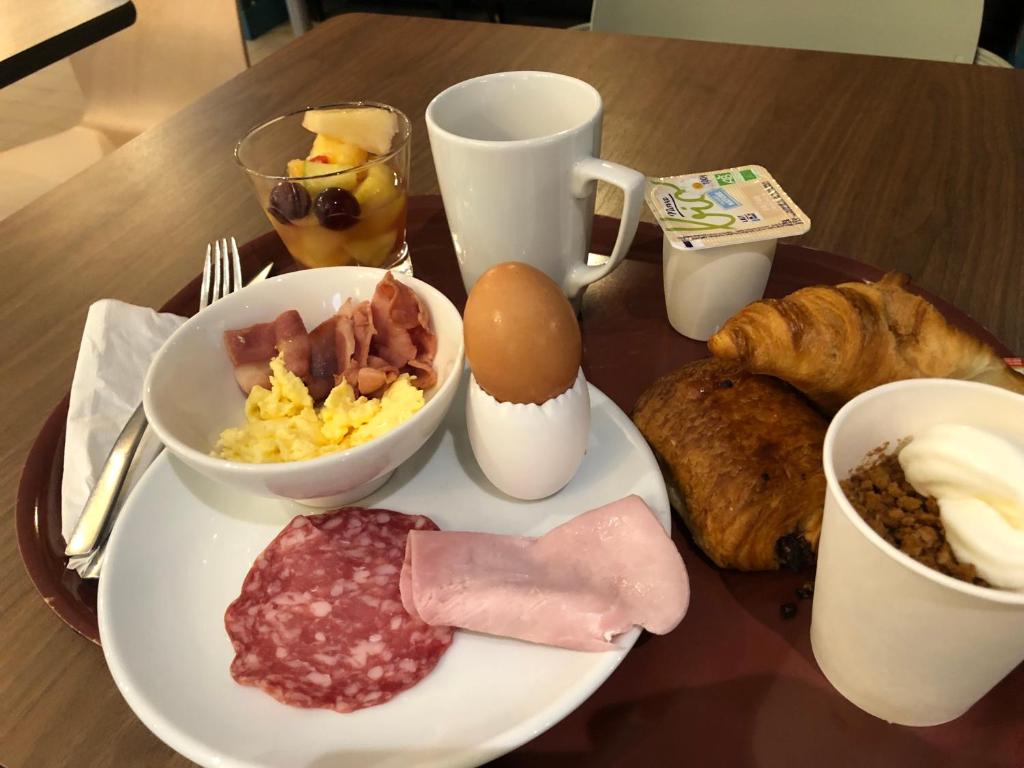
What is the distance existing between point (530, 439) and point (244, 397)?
36cm

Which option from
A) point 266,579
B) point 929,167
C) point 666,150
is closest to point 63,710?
point 266,579

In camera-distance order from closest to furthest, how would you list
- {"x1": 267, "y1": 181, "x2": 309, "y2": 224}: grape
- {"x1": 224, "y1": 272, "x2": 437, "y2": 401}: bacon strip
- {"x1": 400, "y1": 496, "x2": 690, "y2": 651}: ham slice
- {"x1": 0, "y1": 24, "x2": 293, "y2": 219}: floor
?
{"x1": 400, "y1": 496, "x2": 690, "y2": 651}: ham slice → {"x1": 224, "y1": 272, "x2": 437, "y2": 401}: bacon strip → {"x1": 267, "y1": 181, "x2": 309, "y2": 224}: grape → {"x1": 0, "y1": 24, "x2": 293, "y2": 219}: floor

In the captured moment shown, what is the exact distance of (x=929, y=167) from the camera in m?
1.24

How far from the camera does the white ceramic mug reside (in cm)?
81

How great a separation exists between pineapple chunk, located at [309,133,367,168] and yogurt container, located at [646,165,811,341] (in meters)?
0.41

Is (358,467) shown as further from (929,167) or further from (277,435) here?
(929,167)

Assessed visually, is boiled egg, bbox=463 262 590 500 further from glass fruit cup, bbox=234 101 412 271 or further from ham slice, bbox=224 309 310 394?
glass fruit cup, bbox=234 101 412 271

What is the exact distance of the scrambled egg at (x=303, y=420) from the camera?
730 millimetres

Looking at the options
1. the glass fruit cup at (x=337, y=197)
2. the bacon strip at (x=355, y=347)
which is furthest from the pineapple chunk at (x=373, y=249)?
the bacon strip at (x=355, y=347)

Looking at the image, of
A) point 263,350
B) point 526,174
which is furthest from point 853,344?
point 263,350

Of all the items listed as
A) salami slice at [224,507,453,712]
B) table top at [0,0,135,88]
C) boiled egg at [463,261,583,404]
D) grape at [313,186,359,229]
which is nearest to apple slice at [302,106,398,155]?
grape at [313,186,359,229]

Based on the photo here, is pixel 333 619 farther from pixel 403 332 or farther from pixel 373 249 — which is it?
pixel 373 249

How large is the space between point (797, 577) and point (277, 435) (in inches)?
20.9

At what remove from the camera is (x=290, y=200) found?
942 mm
